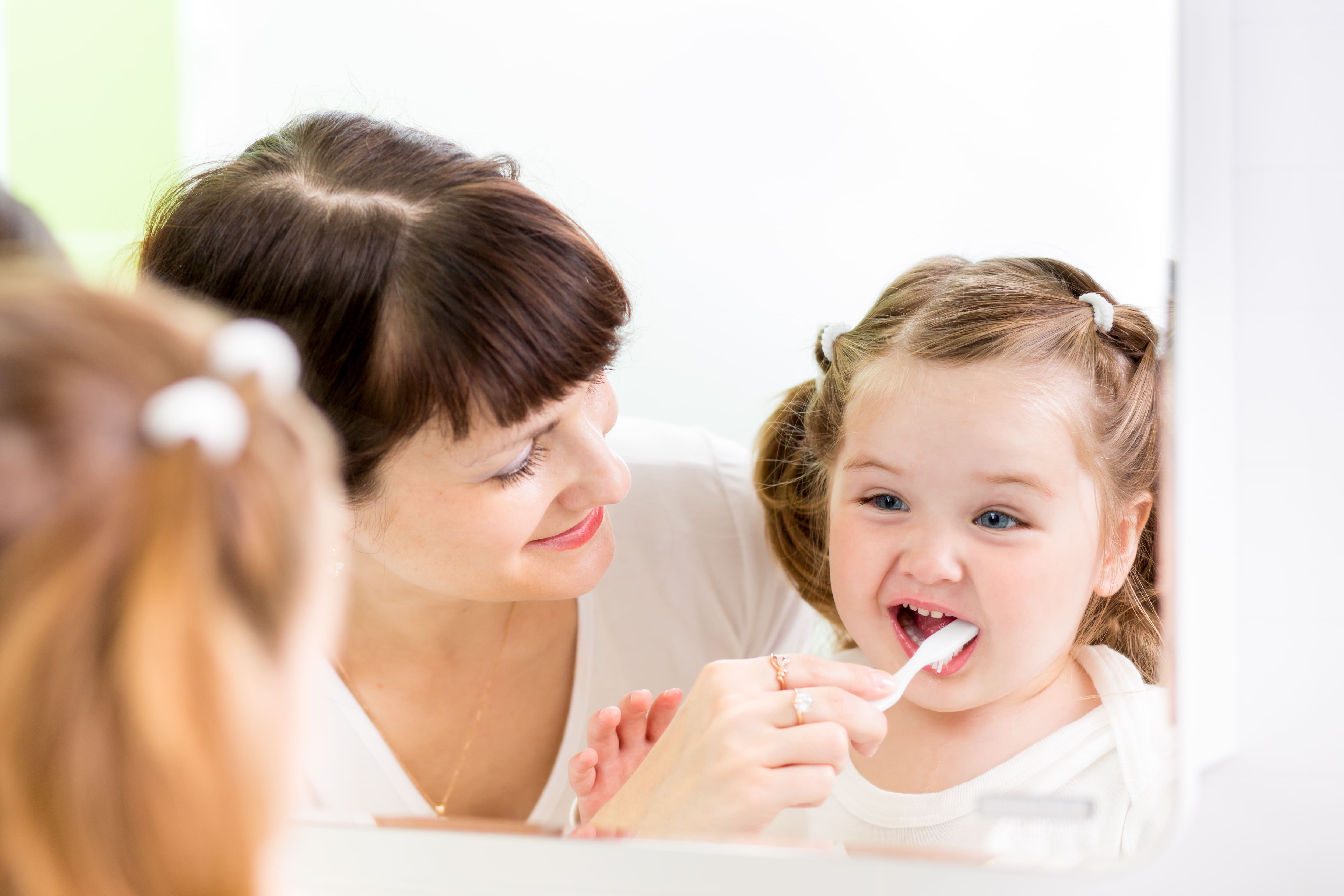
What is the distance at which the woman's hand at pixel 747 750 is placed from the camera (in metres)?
0.69

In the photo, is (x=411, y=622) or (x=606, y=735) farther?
(x=411, y=622)

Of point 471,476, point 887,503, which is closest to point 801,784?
point 887,503

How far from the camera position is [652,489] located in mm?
909

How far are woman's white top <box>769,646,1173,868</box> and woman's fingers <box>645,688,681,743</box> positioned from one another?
16cm

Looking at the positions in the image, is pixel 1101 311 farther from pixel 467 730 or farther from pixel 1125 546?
pixel 467 730

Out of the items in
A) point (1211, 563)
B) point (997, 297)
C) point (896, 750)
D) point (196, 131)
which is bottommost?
point (896, 750)

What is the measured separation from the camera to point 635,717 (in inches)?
33.7

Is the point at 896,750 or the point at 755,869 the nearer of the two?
the point at 755,869

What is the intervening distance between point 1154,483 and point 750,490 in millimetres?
342

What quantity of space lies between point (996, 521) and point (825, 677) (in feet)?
0.62

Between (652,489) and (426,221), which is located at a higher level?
(426,221)

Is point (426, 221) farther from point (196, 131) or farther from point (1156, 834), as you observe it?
point (1156, 834)

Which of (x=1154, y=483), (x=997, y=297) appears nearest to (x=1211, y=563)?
(x=1154, y=483)

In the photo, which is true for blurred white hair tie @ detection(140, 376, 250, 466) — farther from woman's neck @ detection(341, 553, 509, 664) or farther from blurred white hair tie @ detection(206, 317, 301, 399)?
woman's neck @ detection(341, 553, 509, 664)
